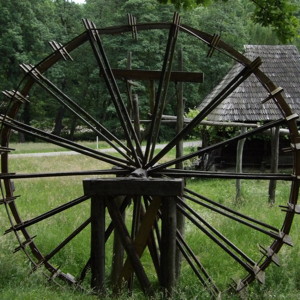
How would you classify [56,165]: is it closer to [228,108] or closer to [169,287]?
[228,108]

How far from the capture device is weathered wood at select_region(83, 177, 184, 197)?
4.95m

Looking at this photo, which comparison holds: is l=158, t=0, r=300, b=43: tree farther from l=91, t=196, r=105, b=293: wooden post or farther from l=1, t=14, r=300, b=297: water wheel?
l=91, t=196, r=105, b=293: wooden post

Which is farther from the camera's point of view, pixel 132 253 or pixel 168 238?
pixel 132 253

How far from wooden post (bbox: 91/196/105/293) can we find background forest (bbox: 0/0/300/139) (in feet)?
73.2

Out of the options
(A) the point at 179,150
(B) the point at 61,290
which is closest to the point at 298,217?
(A) the point at 179,150

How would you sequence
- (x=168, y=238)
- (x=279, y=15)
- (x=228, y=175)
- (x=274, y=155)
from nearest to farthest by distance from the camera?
(x=168, y=238)
(x=279, y=15)
(x=228, y=175)
(x=274, y=155)

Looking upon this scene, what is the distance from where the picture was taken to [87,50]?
1342 inches

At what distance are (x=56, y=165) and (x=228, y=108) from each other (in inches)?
246

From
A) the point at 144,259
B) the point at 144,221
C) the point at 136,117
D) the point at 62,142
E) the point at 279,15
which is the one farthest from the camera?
the point at 144,259

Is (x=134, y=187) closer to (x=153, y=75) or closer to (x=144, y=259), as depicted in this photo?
(x=153, y=75)

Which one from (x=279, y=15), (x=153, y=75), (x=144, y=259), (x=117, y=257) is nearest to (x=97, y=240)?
(x=117, y=257)

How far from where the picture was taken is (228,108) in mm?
16406

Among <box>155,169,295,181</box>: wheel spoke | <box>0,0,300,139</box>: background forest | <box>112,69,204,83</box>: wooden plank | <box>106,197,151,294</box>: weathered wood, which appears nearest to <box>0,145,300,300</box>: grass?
<box>106,197,151,294</box>: weathered wood

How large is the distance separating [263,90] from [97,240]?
42.8ft
